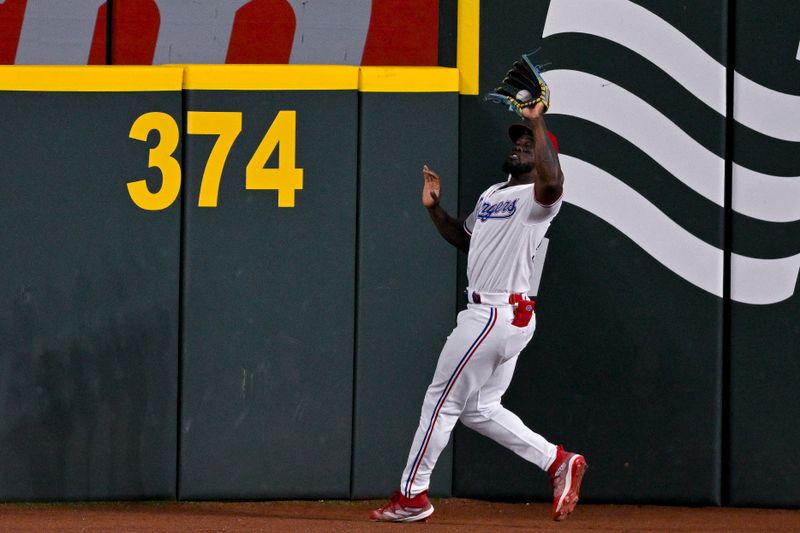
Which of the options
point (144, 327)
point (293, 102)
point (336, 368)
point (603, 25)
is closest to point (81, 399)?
point (144, 327)

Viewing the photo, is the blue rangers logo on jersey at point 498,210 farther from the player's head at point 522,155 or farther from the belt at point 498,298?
the belt at point 498,298

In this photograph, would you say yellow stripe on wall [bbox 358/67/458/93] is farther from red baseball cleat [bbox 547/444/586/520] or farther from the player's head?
red baseball cleat [bbox 547/444/586/520]

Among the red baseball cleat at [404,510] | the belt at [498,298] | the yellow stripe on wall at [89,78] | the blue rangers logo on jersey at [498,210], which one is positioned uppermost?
the yellow stripe on wall at [89,78]

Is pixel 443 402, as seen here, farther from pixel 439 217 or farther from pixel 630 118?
pixel 630 118

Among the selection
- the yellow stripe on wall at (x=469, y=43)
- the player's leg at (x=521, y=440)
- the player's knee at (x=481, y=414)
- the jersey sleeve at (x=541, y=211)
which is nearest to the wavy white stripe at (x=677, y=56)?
the yellow stripe on wall at (x=469, y=43)

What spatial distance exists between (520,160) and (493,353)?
35.1 inches

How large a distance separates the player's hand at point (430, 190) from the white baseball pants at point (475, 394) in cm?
51

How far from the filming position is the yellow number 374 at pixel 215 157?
253 inches

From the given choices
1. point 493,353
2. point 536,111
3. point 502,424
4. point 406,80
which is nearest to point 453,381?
point 493,353

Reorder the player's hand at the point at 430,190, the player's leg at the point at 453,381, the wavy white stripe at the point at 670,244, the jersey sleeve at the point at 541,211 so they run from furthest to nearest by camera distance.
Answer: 1. the wavy white stripe at the point at 670,244
2. the player's hand at the point at 430,190
3. the player's leg at the point at 453,381
4. the jersey sleeve at the point at 541,211

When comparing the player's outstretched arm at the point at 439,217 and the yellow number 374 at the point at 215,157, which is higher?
the yellow number 374 at the point at 215,157

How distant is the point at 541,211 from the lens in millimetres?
5762

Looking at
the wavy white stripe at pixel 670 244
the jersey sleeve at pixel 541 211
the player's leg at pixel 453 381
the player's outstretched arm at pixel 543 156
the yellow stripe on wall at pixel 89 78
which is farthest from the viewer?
the wavy white stripe at pixel 670 244

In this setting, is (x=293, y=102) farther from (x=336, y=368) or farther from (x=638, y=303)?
(x=638, y=303)
